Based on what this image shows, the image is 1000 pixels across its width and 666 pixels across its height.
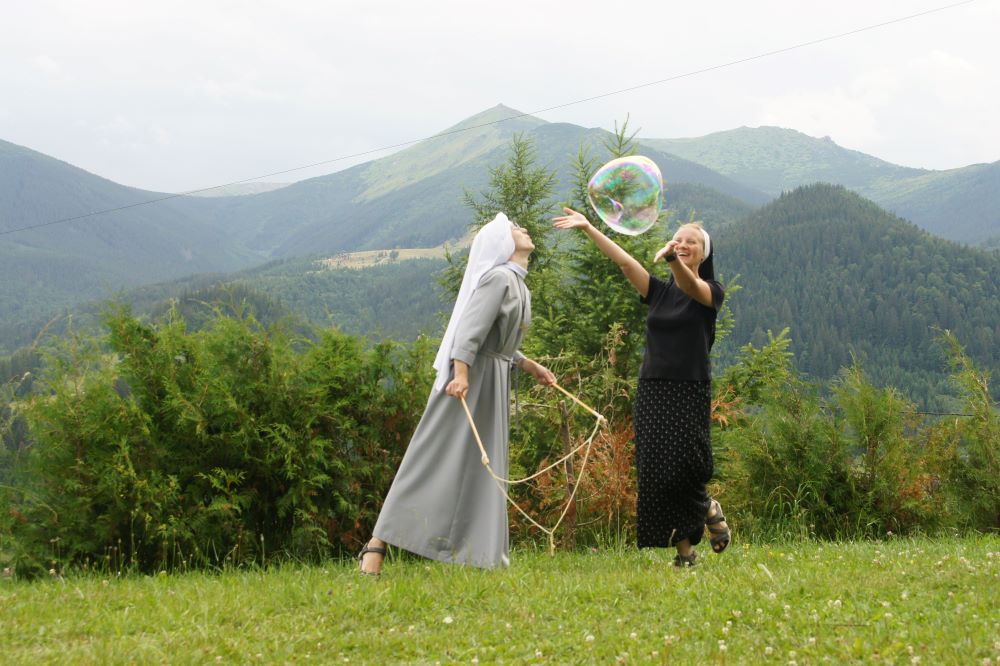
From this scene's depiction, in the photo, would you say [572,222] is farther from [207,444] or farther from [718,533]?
[207,444]

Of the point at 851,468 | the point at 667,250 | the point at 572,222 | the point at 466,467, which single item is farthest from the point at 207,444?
the point at 851,468

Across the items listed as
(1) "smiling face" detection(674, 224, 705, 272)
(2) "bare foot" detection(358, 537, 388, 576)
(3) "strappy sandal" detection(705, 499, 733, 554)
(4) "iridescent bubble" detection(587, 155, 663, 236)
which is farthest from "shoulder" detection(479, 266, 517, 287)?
(3) "strappy sandal" detection(705, 499, 733, 554)

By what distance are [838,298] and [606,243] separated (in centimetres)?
12875

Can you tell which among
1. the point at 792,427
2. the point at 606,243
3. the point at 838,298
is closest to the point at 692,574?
the point at 606,243

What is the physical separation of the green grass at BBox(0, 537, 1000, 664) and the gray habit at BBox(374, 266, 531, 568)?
8.6 inches

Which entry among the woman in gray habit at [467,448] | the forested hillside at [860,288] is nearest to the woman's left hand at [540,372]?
the woman in gray habit at [467,448]

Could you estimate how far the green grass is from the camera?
378 cm

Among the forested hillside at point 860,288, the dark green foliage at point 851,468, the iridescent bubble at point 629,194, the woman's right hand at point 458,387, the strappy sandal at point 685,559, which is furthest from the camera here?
the forested hillside at point 860,288

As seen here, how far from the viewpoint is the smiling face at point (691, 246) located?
5.49 meters

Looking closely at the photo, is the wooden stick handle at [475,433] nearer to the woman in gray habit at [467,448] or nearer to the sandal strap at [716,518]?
the woman in gray habit at [467,448]

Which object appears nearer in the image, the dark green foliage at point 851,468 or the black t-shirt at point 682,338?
the black t-shirt at point 682,338

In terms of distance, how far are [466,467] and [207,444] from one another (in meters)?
2.07

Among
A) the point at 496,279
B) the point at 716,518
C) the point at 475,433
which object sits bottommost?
the point at 716,518

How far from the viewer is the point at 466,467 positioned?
5566mm
